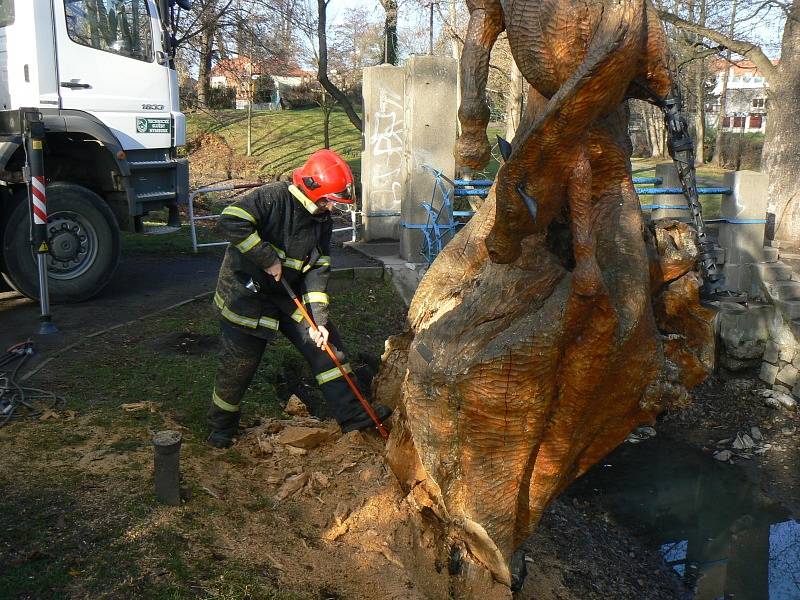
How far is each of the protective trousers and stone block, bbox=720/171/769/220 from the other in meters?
5.67

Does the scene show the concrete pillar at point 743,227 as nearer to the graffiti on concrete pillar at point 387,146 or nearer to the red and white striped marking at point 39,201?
the graffiti on concrete pillar at point 387,146

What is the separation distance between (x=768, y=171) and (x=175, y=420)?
8967 mm

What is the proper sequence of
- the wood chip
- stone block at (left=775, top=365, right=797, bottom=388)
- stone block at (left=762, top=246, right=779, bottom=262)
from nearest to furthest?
1. the wood chip
2. stone block at (left=775, top=365, right=797, bottom=388)
3. stone block at (left=762, top=246, right=779, bottom=262)

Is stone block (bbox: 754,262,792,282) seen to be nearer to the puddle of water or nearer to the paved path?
the puddle of water

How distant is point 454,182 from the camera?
347 inches

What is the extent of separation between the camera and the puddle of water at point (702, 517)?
5621 millimetres

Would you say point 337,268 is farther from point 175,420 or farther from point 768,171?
point 768,171

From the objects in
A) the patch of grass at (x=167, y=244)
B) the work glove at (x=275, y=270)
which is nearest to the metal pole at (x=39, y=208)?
the work glove at (x=275, y=270)

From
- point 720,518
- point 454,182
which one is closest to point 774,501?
point 720,518

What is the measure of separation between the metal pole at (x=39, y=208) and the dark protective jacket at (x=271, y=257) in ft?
9.47

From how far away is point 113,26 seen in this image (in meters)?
8.23

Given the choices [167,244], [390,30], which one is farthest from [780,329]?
[390,30]

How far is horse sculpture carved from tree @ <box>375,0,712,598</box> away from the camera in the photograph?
3400mm

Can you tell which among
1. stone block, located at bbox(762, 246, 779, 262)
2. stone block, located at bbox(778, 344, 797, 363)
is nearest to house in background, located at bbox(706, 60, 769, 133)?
stone block, located at bbox(762, 246, 779, 262)
